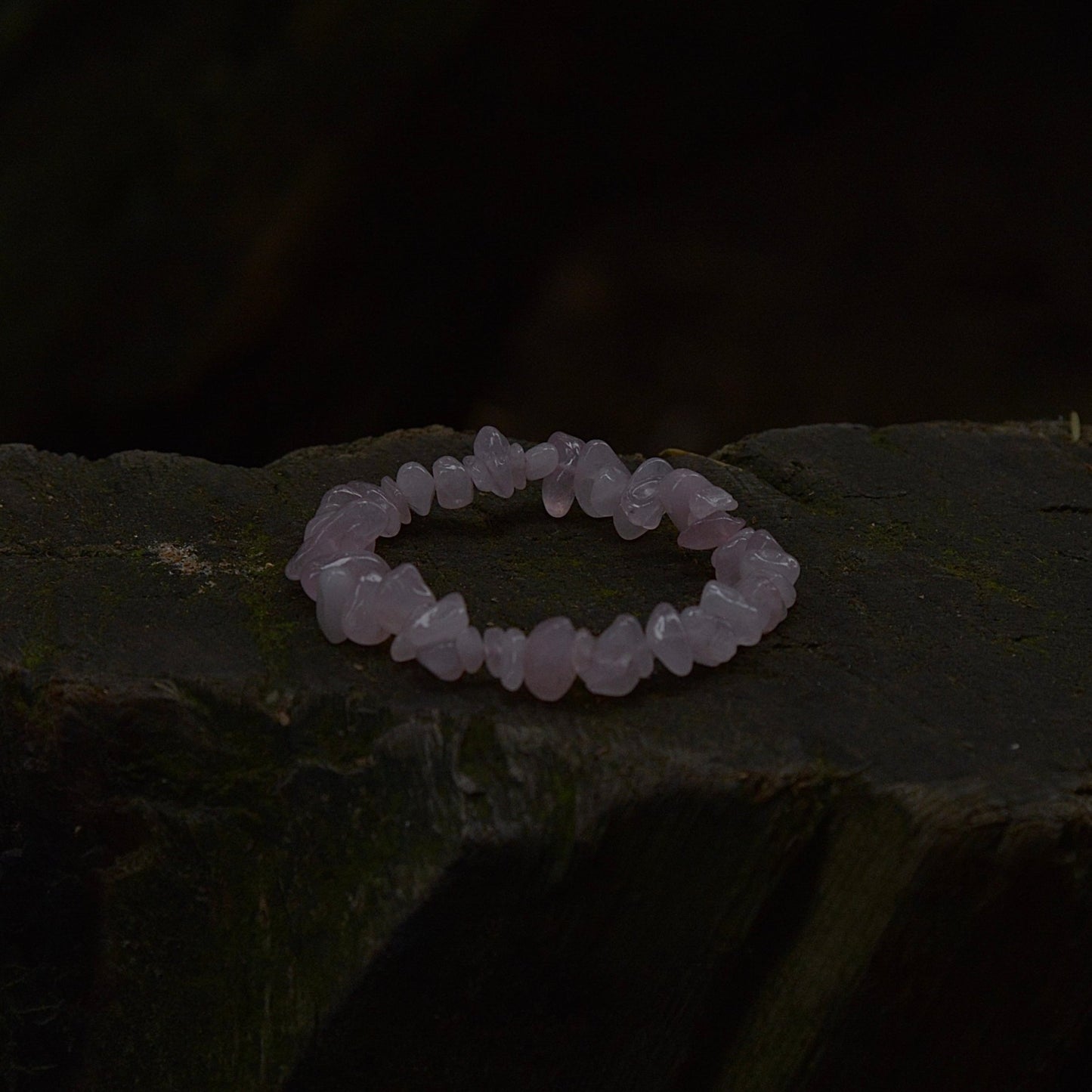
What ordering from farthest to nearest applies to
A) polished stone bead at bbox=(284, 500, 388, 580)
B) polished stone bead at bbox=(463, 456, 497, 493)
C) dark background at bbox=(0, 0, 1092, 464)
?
dark background at bbox=(0, 0, 1092, 464), polished stone bead at bbox=(463, 456, 497, 493), polished stone bead at bbox=(284, 500, 388, 580)

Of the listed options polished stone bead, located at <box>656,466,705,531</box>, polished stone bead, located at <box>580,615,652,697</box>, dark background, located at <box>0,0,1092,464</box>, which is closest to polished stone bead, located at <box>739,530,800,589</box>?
polished stone bead, located at <box>656,466,705,531</box>

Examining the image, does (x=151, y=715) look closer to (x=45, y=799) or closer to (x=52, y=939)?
(x=45, y=799)

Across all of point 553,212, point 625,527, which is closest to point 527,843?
point 625,527

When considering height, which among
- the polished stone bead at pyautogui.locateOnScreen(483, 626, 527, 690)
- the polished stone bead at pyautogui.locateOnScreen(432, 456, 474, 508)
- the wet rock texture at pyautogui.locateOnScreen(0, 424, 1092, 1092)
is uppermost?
the polished stone bead at pyautogui.locateOnScreen(432, 456, 474, 508)

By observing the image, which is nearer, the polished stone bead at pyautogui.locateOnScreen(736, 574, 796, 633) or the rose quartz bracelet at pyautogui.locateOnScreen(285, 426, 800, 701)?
the rose quartz bracelet at pyautogui.locateOnScreen(285, 426, 800, 701)

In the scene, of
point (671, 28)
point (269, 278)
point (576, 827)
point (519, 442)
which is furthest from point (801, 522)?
point (671, 28)

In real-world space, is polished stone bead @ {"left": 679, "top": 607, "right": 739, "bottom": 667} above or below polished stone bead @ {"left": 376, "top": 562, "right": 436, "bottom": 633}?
above

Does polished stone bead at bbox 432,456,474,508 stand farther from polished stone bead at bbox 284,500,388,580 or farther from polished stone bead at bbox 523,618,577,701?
polished stone bead at bbox 523,618,577,701

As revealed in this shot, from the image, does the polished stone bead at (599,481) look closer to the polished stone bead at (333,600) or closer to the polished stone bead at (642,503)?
the polished stone bead at (642,503)
